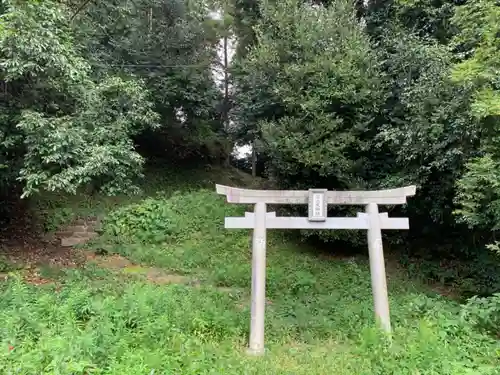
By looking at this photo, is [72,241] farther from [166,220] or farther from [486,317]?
[486,317]

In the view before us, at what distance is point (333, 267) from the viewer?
1007 cm

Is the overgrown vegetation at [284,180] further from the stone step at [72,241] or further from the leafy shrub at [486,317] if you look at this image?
the stone step at [72,241]

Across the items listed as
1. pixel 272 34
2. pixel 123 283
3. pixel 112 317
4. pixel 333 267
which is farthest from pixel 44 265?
pixel 272 34

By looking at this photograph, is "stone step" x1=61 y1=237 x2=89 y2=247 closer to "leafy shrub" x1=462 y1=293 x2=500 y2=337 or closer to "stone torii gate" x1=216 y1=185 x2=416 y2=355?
"stone torii gate" x1=216 y1=185 x2=416 y2=355

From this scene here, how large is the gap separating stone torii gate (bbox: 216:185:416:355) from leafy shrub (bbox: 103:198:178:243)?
17.4 feet

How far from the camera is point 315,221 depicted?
659 cm

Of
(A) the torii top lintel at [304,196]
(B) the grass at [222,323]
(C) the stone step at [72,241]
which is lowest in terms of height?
(B) the grass at [222,323]

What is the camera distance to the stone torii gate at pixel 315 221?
6406mm

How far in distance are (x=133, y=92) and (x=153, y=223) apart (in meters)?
3.88

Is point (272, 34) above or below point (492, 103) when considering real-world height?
above

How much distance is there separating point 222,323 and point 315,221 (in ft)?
7.16

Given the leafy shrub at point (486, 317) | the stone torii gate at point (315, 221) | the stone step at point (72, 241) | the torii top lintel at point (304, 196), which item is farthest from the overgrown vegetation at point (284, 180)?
the torii top lintel at point (304, 196)

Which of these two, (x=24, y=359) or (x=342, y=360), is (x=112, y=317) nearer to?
(x=24, y=359)

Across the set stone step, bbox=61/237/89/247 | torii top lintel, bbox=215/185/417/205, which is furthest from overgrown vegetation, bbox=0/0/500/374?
torii top lintel, bbox=215/185/417/205
